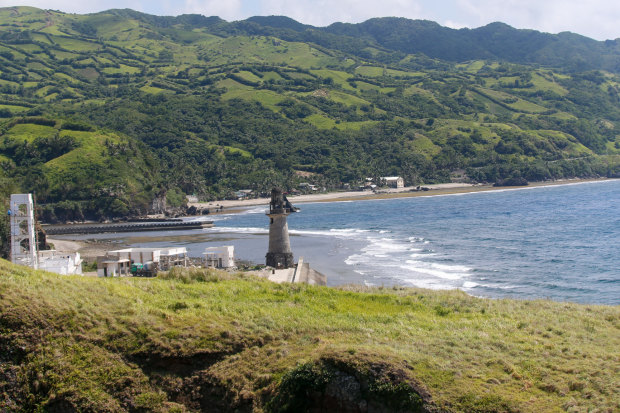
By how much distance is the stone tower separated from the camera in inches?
1591

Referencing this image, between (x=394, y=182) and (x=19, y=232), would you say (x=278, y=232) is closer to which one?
(x=19, y=232)

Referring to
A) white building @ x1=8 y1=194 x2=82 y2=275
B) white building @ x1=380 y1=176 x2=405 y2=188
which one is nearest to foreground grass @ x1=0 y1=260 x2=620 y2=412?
white building @ x1=8 y1=194 x2=82 y2=275

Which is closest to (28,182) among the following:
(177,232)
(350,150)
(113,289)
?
(177,232)

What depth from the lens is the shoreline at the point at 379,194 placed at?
467ft

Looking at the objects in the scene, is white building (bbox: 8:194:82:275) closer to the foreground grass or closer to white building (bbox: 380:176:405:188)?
the foreground grass

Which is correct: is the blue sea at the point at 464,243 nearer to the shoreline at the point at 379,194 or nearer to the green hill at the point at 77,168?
the shoreline at the point at 379,194

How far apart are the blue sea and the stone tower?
3955 millimetres

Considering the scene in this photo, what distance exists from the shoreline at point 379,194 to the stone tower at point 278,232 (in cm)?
8841

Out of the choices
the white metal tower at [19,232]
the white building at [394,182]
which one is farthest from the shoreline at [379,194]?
the white metal tower at [19,232]

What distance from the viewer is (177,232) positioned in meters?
94.1

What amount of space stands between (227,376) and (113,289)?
4.62m

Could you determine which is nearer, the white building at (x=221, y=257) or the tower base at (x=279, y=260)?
the white building at (x=221, y=257)

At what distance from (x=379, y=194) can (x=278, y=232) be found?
11580cm

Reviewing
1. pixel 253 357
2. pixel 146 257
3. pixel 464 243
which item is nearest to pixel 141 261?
pixel 146 257
